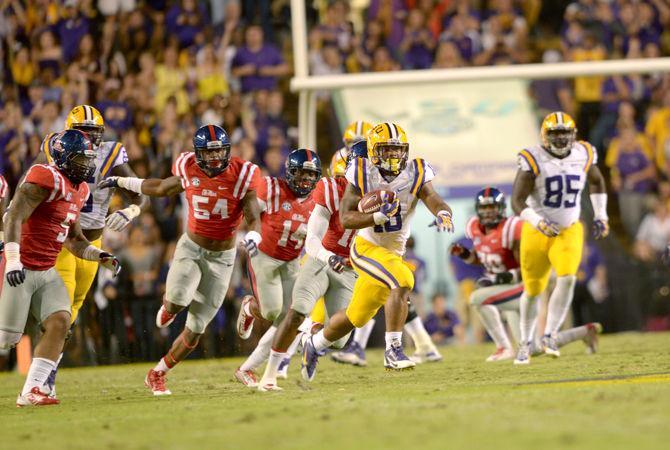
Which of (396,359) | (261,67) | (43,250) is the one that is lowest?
(396,359)

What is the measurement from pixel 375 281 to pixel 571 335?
317 centimetres

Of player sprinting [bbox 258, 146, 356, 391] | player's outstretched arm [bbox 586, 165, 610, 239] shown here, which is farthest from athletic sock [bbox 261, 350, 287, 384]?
player's outstretched arm [bbox 586, 165, 610, 239]

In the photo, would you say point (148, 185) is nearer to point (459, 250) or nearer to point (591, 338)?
point (459, 250)

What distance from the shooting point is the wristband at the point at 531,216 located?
9375 mm

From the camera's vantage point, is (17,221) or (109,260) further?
(109,260)

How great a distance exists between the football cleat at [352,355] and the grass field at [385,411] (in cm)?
76

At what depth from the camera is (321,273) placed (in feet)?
27.6

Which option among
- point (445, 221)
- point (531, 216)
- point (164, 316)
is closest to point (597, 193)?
point (531, 216)

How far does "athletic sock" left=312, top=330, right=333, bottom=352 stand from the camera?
26.3ft

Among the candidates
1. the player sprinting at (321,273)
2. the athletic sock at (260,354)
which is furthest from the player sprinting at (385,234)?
the athletic sock at (260,354)

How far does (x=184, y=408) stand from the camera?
6820 millimetres

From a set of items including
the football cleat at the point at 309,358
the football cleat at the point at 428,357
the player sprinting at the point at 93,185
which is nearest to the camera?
the football cleat at the point at 309,358

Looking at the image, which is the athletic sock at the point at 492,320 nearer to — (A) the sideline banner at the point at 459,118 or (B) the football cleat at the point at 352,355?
(B) the football cleat at the point at 352,355

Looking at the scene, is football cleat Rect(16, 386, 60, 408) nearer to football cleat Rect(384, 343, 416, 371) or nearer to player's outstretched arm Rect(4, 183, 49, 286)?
player's outstretched arm Rect(4, 183, 49, 286)
